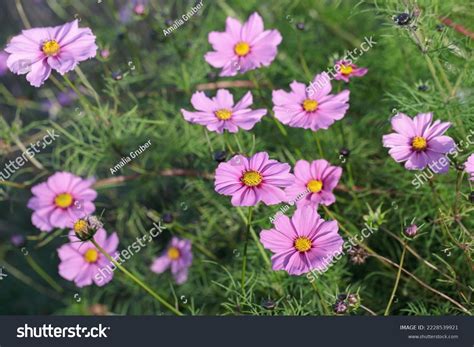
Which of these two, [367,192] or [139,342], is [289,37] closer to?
[367,192]

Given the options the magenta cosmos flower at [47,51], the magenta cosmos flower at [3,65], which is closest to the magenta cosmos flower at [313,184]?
the magenta cosmos flower at [47,51]

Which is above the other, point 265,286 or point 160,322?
point 265,286

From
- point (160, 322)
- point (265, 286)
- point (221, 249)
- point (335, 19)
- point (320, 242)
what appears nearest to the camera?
point (320, 242)

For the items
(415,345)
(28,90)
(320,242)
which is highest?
(28,90)

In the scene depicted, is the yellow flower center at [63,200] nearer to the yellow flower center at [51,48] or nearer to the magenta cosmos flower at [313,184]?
the yellow flower center at [51,48]

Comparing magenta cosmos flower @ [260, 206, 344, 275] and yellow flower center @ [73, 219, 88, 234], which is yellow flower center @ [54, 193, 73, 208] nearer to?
yellow flower center @ [73, 219, 88, 234]

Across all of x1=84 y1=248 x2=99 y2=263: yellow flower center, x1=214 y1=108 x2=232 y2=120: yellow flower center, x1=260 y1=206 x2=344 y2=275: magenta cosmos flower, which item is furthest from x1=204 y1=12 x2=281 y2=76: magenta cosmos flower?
x1=84 y1=248 x2=99 y2=263: yellow flower center

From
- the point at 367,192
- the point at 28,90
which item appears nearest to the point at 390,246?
the point at 367,192
